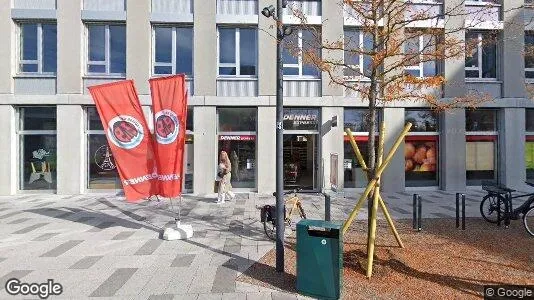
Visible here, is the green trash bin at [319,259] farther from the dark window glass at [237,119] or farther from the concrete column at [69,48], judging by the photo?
the concrete column at [69,48]

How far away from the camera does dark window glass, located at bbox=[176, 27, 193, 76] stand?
1358 centimetres

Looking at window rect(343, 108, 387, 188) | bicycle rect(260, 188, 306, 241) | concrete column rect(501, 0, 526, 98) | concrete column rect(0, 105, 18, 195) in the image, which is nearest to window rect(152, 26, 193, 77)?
concrete column rect(0, 105, 18, 195)

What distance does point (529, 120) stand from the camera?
1453cm

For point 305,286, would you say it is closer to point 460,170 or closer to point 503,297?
point 503,297

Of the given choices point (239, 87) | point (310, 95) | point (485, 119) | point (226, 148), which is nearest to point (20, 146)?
point (226, 148)

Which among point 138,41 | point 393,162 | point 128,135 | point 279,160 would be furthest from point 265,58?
point 279,160

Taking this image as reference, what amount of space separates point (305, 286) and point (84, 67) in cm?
1311

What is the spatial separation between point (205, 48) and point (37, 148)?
818 centimetres

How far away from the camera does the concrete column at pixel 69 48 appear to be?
12.9 metres

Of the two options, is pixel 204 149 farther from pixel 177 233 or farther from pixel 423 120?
pixel 423 120

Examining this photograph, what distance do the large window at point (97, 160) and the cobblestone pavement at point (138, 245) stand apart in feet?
5.26

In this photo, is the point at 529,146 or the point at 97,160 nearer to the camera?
the point at 97,160

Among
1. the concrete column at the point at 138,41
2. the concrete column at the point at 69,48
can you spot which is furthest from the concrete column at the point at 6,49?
the concrete column at the point at 138,41

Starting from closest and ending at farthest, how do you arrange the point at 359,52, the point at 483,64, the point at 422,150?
the point at 359,52
the point at 422,150
the point at 483,64
